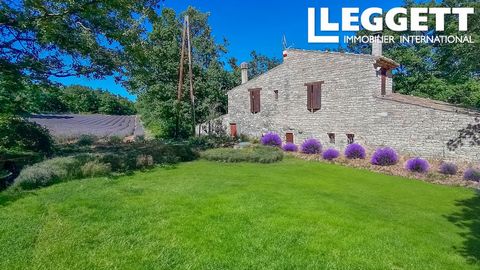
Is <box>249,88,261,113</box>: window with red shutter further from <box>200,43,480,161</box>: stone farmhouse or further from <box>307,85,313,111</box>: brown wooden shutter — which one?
<box>307,85,313,111</box>: brown wooden shutter

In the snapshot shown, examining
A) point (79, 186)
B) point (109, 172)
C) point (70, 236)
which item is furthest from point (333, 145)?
point (70, 236)

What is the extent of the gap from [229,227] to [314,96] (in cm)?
1719

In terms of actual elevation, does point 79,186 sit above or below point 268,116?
below

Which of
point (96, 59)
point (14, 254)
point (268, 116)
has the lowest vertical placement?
point (14, 254)

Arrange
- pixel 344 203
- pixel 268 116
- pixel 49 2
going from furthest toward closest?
pixel 268 116, pixel 49 2, pixel 344 203

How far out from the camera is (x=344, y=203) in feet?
28.0

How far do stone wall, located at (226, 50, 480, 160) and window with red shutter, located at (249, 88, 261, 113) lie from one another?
37cm

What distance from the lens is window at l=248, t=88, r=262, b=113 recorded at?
26.1 m

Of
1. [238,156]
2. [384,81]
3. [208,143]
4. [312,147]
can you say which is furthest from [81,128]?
[384,81]

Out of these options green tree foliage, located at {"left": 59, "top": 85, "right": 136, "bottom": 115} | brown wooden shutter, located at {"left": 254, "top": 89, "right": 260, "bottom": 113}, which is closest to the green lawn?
brown wooden shutter, located at {"left": 254, "top": 89, "right": 260, "bottom": 113}

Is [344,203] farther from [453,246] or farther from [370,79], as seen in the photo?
[370,79]

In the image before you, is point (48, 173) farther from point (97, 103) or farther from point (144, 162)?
point (97, 103)

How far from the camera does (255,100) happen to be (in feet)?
86.3

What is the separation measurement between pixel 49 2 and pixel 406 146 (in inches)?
711
